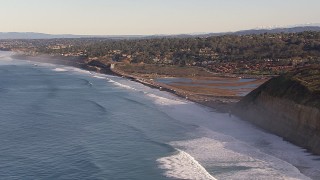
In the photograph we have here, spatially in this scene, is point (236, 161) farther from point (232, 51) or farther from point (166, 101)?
point (232, 51)

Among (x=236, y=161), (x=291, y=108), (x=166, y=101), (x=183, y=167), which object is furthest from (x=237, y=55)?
(x=183, y=167)

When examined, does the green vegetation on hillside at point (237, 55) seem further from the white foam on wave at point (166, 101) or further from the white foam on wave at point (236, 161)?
the white foam on wave at point (236, 161)

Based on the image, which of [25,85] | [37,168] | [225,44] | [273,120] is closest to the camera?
[37,168]

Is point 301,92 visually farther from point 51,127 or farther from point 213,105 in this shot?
point 51,127

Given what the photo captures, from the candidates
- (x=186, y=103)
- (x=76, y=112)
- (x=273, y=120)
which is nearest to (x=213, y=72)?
(x=186, y=103)

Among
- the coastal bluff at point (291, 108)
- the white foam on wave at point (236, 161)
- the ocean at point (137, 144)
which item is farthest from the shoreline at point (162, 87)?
the white foam on wave at point (236, 161)

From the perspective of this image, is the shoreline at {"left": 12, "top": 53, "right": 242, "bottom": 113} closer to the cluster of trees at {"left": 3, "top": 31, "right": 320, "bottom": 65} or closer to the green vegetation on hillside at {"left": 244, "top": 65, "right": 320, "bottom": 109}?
the green vegetation on hillside at {"left": 244, "top": 65, "right": 320, "bottom": 109}

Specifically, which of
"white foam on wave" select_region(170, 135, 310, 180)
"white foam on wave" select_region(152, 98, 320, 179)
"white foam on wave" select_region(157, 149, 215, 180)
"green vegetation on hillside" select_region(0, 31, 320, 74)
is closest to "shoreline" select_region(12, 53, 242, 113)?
"green vegetation on hillside" select_region(0, 31, 320, 74)
